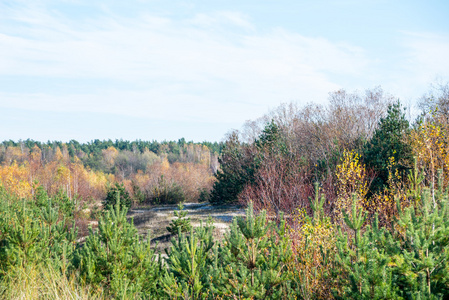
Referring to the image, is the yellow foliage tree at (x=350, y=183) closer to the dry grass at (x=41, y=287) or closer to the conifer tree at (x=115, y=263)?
the conifer tree at (x=115, y=263)

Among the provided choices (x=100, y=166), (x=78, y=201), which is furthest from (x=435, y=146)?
(x=100, y=166)

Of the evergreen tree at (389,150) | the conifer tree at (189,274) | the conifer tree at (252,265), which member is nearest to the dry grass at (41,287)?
the conifer tree at (189,274)

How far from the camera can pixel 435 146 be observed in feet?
52.3

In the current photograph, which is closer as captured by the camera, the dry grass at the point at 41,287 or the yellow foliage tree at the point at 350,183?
the dry grass at the point at 41,287

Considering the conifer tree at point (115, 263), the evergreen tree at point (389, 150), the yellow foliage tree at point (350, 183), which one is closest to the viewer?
the conifer tree at point (115, 263)

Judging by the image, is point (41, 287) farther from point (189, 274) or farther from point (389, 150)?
point (389, 150)

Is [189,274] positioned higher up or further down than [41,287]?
higher up

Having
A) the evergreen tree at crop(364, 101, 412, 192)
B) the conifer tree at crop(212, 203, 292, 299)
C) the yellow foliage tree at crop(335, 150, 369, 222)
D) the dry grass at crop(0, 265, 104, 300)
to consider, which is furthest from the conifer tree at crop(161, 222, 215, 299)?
the evergreen tree at crop(364, 101, 412, 192)

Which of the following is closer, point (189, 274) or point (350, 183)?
point (189, 274)

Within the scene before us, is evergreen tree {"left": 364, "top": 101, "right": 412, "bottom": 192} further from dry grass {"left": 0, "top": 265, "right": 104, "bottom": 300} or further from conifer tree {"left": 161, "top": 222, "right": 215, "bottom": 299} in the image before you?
dry grass {"left": 0, "top": 265, "right": 104, "bottom": 300}

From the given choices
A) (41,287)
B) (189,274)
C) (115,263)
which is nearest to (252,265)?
(189,274)

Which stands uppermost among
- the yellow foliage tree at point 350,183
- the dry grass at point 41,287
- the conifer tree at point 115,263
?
the yellow foliage tree at point 350,183

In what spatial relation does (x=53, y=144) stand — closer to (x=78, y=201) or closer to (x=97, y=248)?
(x=78, y=201)

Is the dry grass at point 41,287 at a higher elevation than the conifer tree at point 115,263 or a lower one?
lower
